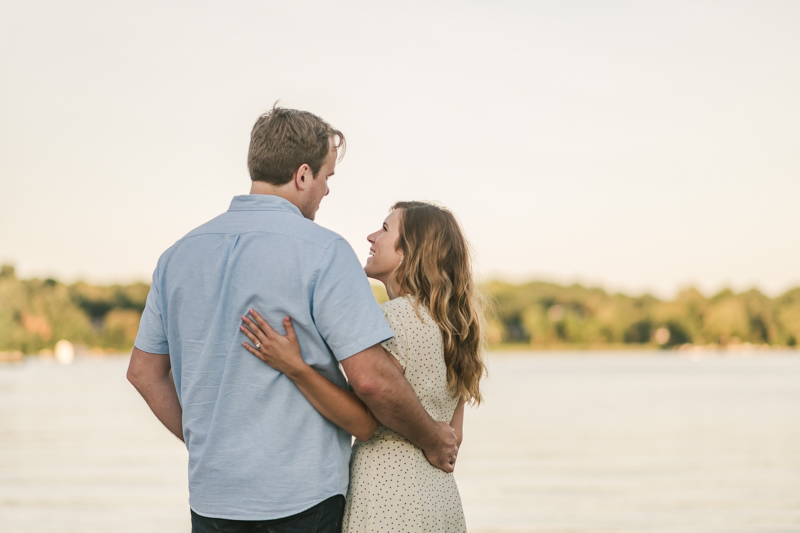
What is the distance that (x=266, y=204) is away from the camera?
6.68 ft

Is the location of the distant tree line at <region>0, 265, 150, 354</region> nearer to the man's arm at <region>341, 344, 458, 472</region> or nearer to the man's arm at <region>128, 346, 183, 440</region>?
the man's arm at <region>128, 346, 183, 440</region>

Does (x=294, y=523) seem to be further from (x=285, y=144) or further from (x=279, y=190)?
(x=285, y=144)

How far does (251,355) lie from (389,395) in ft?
1.12

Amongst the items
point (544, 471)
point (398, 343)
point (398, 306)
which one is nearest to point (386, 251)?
point (398, 306)

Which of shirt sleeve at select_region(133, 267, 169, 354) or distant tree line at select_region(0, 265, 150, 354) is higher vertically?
shirt sleeve at select_region(133, 267, 169, 354)

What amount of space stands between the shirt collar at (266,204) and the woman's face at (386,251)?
0.43 meters

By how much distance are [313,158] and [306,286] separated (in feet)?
1.12

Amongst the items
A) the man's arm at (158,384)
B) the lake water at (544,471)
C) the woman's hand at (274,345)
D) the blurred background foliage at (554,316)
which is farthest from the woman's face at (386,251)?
the blurred background foliage at (554,316)

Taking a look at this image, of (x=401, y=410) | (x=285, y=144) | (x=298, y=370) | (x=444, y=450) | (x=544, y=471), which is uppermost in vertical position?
(x=285, y=144)

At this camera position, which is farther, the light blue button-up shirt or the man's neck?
the man's neck

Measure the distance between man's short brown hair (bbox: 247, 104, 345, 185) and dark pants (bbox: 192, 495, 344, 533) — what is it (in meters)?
0.80

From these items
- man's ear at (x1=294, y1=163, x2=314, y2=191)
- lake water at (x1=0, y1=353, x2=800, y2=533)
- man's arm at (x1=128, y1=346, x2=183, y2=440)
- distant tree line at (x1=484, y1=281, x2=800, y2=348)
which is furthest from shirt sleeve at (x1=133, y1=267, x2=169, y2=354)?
distant tree line at (x1=484, y1=281, x2=800, y2=348)

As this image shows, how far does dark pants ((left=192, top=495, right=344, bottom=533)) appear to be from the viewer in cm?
197

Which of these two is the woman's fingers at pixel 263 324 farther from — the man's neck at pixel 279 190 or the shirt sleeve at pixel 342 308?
the man's neck at pixel 279 190
